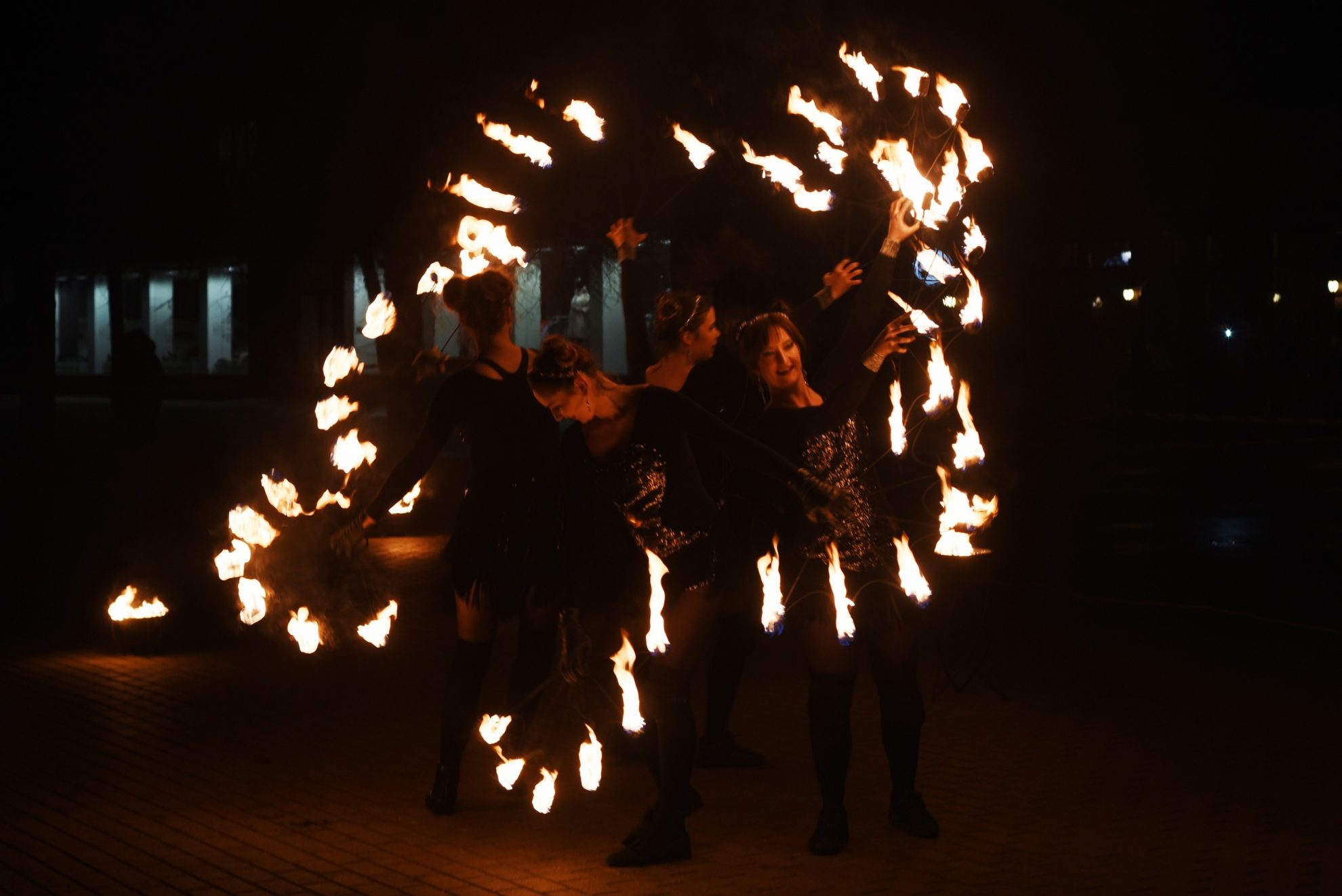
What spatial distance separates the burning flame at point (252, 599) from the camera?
6.55 meters

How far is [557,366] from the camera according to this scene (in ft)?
18.5

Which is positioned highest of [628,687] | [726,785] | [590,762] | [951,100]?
[951,100]

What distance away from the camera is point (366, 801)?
6.67 metres

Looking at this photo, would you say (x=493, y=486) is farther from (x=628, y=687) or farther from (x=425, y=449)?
(x=628, y=687)

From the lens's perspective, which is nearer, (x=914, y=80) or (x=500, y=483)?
(x=500, y=483)

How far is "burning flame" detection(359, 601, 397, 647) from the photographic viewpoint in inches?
261

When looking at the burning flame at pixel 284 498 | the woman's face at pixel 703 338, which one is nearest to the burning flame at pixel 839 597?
the woman's face at pixel 703 338

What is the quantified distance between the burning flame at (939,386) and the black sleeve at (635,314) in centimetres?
155

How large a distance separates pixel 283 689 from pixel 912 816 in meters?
4.32

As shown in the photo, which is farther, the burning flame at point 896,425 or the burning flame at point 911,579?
the burning flame at point 896,425

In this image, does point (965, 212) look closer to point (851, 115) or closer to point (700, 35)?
point (851, 115)

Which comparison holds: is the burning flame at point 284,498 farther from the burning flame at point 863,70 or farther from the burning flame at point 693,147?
the burning flame at point 863,70

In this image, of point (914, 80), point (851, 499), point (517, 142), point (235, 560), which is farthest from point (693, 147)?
point (235, 560)

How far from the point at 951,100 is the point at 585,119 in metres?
1.82
